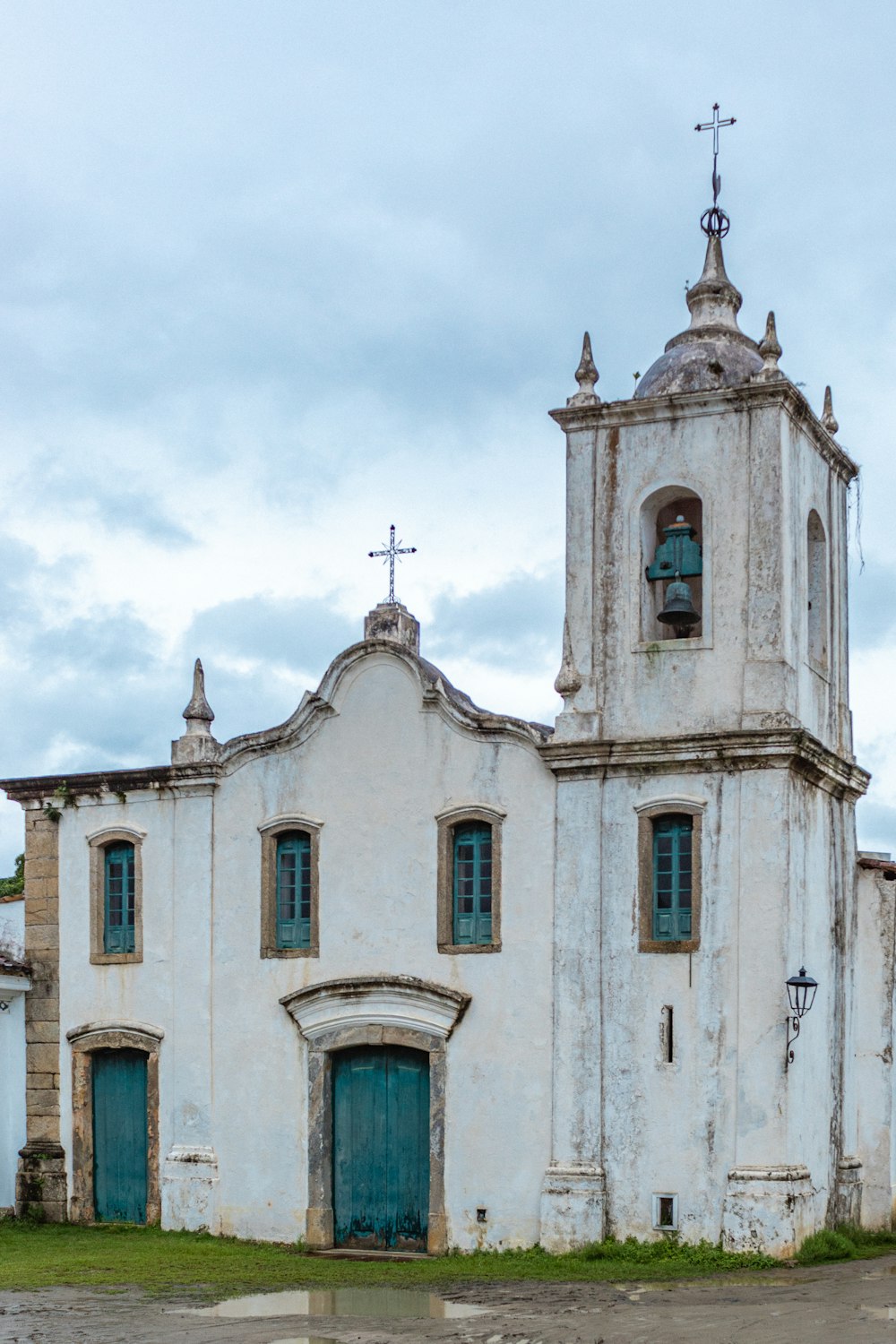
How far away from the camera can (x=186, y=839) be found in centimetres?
2212

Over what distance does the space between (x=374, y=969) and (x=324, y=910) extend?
98 cm

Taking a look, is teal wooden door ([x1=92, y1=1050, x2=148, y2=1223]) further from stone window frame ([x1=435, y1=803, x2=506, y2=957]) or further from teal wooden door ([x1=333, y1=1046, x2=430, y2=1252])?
stone window frame ([x1=435, y1=803, x2=506, y2=957])

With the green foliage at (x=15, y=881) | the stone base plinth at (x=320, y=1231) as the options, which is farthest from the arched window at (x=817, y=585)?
the green foliage at (x=15, y=881)

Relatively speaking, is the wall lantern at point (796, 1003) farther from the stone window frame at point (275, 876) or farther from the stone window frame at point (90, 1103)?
the stone window frame at point (90, 1103)

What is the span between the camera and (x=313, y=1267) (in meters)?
18.8

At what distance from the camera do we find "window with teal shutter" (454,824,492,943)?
66.3ft

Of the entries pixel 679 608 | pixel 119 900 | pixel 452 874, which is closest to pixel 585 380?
pixel 679 608

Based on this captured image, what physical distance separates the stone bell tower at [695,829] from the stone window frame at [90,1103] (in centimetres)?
531

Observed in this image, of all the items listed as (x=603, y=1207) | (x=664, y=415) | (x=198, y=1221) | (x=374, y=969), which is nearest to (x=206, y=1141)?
(x=198, y=1221)

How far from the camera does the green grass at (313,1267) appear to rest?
58.2ft

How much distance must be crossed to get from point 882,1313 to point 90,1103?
34.8 feet

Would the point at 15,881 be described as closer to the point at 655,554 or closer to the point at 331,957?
the point at 331,957

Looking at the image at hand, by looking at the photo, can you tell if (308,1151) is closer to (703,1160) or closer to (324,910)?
(324,910)

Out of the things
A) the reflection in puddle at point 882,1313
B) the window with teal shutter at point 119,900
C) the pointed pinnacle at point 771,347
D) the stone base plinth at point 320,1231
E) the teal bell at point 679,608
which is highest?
the pointed pinnacle at point 771,347
